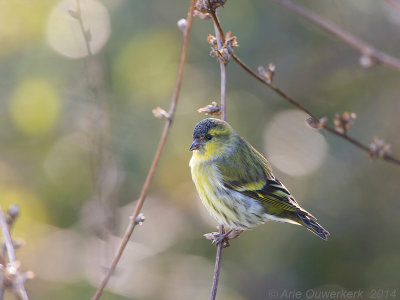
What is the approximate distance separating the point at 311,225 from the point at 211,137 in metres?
0.94

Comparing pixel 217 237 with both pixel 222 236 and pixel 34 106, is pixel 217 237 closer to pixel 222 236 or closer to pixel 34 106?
pixel 222 236

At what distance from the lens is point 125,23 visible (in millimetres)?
5250

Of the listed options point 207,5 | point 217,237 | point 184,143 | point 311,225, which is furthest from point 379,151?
point 184,143

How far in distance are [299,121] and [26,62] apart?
9.17 ft

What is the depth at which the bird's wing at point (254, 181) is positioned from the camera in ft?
12.9

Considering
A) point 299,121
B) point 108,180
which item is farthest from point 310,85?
point 108,180

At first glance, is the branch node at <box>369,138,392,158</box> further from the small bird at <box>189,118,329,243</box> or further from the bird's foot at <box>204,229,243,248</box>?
the small bird at <box>189,118,329,243</box>

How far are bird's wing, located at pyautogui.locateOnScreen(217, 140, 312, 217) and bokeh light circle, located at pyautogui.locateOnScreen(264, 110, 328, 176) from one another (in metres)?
1.50

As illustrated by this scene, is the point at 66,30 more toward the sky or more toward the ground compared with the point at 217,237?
more toward the sky

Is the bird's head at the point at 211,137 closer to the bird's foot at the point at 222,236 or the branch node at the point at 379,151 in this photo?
the bird's foot at the point at 222,236

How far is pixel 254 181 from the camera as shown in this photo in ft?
13.2

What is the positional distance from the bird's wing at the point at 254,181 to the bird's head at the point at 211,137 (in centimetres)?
10

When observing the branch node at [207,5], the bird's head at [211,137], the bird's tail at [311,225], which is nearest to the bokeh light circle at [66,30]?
the bird's head at [211,137]

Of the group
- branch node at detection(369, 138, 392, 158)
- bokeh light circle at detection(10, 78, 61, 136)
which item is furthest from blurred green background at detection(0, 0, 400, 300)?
branch node at detection(369, 138, 392, 158)
